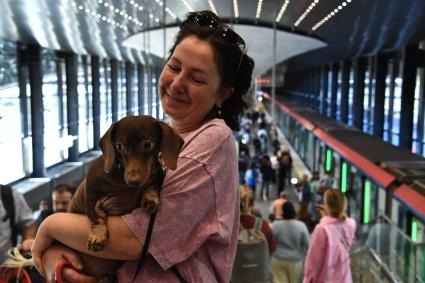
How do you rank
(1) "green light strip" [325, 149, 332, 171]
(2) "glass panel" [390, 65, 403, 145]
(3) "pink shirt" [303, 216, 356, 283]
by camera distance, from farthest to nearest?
(2) "glass panel" [390, 65, 403, 145] → (1) "green light strip" [325, 149, 332, 171] → (3) "pink shirt" [303, 216, 356, 283]

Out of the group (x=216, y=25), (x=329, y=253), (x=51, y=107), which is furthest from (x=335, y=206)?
(x=51, y=107)

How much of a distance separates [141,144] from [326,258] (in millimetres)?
3340

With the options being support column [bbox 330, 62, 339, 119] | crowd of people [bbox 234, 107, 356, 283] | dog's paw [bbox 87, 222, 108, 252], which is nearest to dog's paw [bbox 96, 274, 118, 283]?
dog's paw [bbox 87, 222, 108, 252]

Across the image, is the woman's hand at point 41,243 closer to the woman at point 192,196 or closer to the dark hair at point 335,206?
the woman at point 192,196

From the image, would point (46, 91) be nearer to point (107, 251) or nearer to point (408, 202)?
point (408, 202)

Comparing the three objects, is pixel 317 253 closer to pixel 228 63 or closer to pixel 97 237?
pixel 228 63

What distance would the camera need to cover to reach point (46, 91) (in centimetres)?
1403

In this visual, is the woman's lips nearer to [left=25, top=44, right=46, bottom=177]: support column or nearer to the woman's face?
the woman's face

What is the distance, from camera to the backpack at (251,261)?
4.64m

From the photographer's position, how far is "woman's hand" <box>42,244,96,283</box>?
1.71 m

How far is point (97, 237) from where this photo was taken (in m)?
1.58

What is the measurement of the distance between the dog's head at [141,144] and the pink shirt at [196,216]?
0.18ft

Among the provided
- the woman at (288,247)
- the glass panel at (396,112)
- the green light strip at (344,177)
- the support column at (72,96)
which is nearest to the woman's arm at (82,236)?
the woman at (288,247)

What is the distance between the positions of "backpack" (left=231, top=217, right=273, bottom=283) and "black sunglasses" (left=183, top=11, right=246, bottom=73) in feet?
9.16
